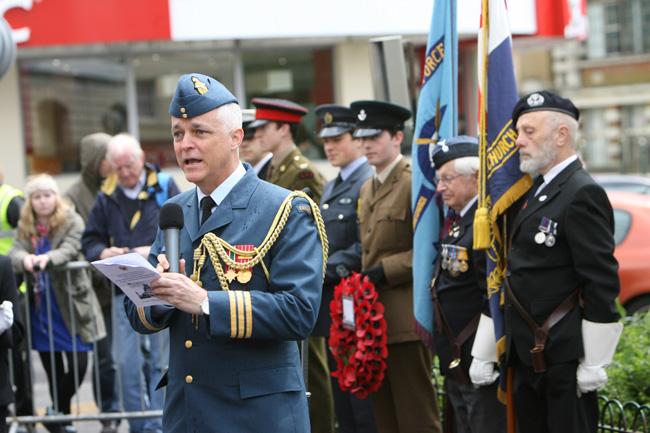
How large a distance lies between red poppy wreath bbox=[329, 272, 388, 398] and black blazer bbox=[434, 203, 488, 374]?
0.69 m

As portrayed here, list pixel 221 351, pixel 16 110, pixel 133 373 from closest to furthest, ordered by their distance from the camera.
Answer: pixel 221 351 → pixel 133 373 → pixel 16 110

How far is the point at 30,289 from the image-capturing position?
859 cm

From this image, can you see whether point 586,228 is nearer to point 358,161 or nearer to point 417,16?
point 358,161

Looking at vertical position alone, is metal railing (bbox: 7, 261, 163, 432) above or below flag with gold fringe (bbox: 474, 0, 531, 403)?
below

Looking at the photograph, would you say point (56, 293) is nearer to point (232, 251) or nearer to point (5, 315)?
point (5, 315)

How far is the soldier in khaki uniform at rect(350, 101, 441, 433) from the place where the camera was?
272 inches

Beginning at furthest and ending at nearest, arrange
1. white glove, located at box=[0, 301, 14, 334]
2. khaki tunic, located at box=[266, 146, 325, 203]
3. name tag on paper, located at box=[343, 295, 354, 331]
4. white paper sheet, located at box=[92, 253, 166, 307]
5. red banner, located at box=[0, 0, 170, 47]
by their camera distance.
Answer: red banner, located at box=[0, 0, 170, 47], khaki tunic, located at box=[266, 146, 325, 203], name tag on paper, located at box=[343, 295, 354, 331], white glove, located at box=[0, 301, 14, 334], white paper sheet, located at box=[92, 253, 166, 307]

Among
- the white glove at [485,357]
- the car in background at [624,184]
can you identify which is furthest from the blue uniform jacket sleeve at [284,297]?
the car in background at [624,184]

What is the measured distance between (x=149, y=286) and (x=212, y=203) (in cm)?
55

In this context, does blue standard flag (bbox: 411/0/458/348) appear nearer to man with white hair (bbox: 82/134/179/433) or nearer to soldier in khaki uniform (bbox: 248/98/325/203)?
soldier in khaki uniform (bbox: 248/98/325/203)

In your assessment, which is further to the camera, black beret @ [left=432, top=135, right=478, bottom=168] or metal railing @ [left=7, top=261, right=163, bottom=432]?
metal railing @ [left=7, top=261, right=163, bottom=432]

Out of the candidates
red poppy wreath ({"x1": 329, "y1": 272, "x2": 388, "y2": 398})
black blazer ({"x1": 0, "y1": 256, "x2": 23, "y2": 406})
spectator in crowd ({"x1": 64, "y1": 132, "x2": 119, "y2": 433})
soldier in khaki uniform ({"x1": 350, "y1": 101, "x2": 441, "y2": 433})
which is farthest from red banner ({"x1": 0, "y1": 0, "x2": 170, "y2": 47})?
black blazer ({"x1": 0, "y1": 256, "x2": 23, "y2": 406})

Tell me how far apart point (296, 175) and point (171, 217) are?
387 centimetres

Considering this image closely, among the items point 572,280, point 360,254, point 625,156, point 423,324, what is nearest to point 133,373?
point 360,254
